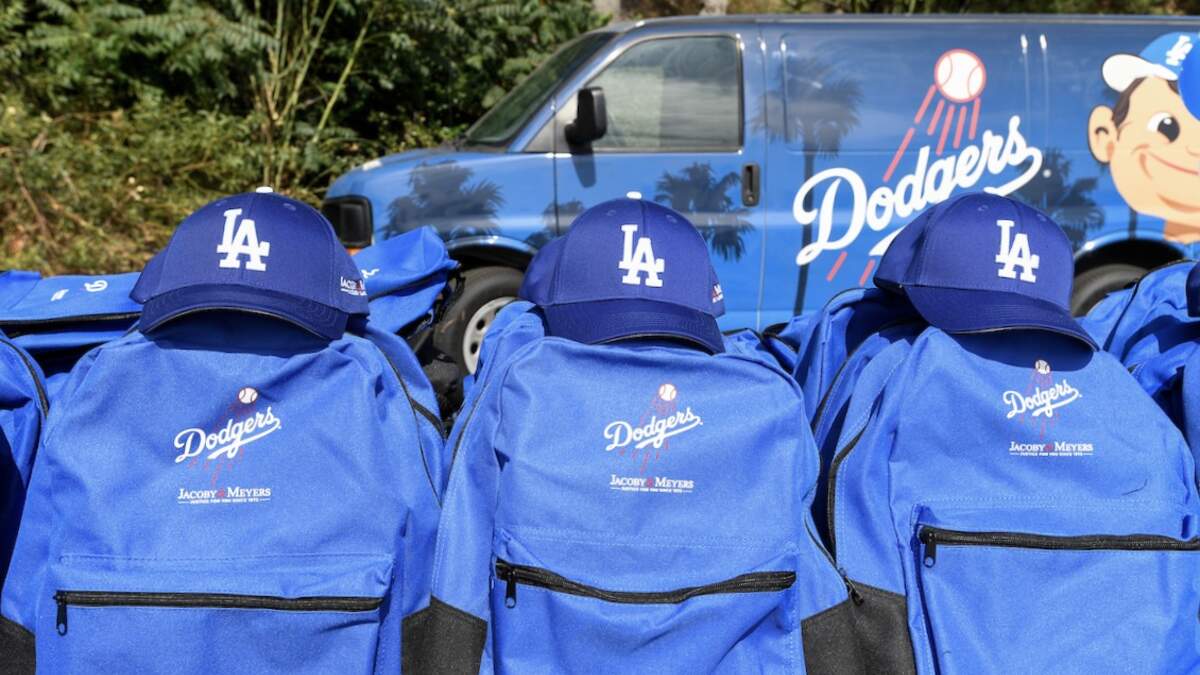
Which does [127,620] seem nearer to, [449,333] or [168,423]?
[168,423]

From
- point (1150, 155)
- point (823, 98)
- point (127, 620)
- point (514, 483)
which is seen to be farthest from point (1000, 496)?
point (1150, 155)

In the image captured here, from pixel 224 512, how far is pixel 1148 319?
7.55 feet

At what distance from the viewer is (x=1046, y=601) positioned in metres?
2.50

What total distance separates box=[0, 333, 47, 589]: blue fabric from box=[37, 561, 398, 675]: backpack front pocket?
0.26m

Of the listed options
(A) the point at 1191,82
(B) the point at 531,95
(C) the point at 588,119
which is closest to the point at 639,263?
(C) the point at 588,119

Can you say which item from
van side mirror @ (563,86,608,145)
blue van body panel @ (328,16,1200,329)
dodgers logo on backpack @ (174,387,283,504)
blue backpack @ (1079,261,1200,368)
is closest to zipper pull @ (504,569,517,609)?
dodgers logo on backpack @ (174,387,283,504)

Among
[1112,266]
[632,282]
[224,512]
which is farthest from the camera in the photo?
[1112,266]

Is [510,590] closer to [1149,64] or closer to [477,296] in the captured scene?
[477,296]

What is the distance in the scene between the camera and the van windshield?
243 inches

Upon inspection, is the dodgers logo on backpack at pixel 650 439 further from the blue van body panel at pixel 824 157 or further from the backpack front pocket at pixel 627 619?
the blue van body panel at pixel 824 157

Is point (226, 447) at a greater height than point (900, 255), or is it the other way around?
point (900, 255)

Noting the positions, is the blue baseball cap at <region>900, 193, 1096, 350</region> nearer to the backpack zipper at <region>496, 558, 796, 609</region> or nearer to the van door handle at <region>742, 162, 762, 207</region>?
the backpack zipper at <region>496, 558, 796, 609</region>

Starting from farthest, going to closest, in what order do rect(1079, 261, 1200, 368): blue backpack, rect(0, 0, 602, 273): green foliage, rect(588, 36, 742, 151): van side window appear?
rect(0, 0, 602, 273): green foliage < rect(588, 36, 742, 151): van side window < rect(1079, 261, 1200, 368): blue backpack

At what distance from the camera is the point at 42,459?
2.38 metres
